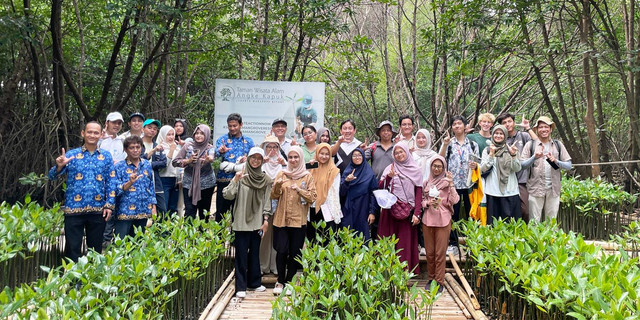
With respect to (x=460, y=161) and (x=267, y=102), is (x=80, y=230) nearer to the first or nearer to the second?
(x=267, y=102)

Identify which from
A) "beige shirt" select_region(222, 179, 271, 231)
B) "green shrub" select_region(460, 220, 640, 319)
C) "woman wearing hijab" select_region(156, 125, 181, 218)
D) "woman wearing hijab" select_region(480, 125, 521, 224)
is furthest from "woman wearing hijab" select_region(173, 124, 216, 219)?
"woman wearing hijab" select_region(480, 125, 521, 224)

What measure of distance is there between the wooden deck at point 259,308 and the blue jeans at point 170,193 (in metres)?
1.61

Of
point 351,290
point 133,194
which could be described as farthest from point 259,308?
point 133,194

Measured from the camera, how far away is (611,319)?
2373mm

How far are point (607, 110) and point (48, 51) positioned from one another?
12.8 m

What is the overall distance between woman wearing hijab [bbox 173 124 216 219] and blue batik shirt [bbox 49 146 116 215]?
97cm

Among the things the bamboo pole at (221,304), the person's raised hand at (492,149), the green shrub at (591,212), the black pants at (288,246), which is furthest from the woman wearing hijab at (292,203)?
the green shrub at (591,212)

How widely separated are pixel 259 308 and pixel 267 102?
3.61m

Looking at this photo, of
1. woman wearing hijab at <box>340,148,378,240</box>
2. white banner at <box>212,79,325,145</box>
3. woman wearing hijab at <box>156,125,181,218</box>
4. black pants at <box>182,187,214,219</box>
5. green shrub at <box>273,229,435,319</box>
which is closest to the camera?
green shrub at <box>273,229,435,319</box>

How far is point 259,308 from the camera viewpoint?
4.13m

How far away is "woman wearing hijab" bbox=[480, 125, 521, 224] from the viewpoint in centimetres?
495

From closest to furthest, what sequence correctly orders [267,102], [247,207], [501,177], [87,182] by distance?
[87,182] → [247,207] → [501,177] → [267,102]

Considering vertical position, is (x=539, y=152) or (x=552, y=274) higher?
(x=539, y=152)

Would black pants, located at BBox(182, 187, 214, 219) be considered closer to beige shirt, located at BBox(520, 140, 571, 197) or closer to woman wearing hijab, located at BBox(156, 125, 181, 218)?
woman wearing hijab, located at BBox(156, 125, 181, 218)
